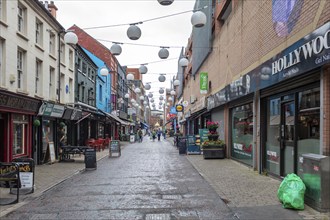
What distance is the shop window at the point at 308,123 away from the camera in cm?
874

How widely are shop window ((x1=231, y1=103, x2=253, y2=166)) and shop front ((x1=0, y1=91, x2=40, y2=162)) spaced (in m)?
9.17

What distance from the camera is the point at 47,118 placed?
2011 centimetres

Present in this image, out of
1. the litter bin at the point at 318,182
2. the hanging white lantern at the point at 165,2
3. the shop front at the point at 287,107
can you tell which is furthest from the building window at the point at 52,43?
the litter bin at the point at 318,182

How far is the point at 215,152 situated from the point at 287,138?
9140mm

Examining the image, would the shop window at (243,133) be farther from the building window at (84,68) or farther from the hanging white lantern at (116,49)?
the building window at (84,68)

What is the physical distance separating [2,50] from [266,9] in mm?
9763

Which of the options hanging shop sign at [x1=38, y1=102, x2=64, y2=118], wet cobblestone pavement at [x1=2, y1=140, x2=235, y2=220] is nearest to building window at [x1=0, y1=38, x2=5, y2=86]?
hanging shop sign at [x1=38, y1=102, x2=64, y2=118]

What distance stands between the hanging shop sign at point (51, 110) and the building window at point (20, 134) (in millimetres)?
1130

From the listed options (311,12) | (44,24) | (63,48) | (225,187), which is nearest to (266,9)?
(311,12)

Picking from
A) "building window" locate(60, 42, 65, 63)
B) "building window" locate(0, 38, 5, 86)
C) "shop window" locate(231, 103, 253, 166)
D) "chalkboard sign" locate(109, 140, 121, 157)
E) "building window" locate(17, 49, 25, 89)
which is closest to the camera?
"building window" locate(0, 38, 5, 86)

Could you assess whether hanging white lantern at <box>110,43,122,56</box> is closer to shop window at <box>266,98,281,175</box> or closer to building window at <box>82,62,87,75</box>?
shop window at <box>266,98,281,175</box>

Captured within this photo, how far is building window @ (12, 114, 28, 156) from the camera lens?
52.4 feet

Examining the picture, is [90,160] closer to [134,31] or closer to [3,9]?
[134,31]

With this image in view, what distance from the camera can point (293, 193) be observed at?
7637 millimetres
